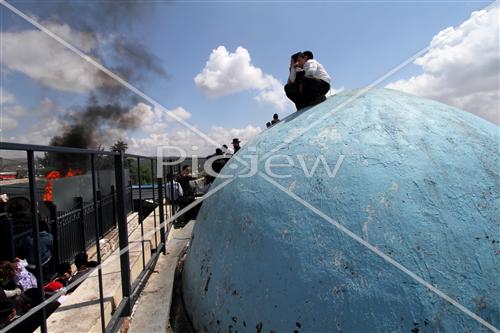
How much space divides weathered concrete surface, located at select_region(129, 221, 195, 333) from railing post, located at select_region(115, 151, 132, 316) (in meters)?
0.19

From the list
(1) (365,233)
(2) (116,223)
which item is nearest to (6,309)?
(2) (116,223)

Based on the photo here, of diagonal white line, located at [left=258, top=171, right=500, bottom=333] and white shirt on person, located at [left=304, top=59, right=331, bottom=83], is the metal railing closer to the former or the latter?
diagonal white line, located at [left=258, top=171, right=500, bottom=333]

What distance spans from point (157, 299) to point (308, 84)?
2973mm

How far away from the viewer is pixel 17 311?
3.86 metres

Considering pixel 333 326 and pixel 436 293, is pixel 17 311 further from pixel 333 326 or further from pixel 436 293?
pixel 436 293

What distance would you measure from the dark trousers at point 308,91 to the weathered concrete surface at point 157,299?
270 centimetres

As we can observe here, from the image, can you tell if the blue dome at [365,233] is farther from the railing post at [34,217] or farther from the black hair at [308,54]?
the railing post at [34,217]

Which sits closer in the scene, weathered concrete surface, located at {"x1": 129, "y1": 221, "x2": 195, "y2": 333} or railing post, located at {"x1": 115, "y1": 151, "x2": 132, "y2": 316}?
railing post, located at {"x1": 115, "y1": 151, "x2": 132, "y2": 316}

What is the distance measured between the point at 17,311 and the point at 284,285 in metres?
3.48

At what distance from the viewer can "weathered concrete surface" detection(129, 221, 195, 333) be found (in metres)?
3.15

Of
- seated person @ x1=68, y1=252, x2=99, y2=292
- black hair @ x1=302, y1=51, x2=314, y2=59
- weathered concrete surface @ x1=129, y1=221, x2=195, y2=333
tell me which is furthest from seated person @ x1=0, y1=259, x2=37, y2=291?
black hair @ x1=302, y1=51, x2=314, y2=59

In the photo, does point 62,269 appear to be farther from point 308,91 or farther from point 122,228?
point 308,91

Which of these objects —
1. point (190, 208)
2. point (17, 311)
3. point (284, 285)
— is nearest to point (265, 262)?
point (284, 285)

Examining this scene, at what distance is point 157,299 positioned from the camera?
3.58 meters
